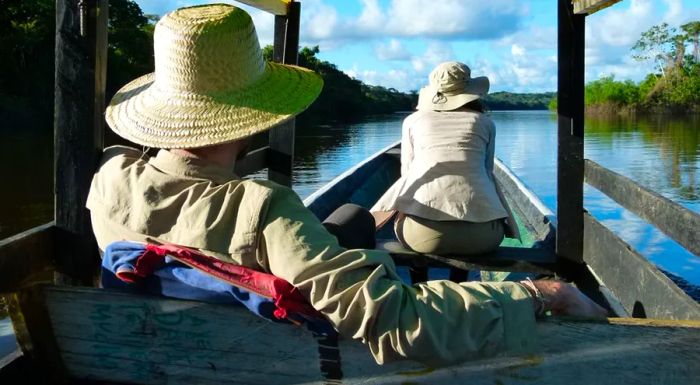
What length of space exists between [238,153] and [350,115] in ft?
236

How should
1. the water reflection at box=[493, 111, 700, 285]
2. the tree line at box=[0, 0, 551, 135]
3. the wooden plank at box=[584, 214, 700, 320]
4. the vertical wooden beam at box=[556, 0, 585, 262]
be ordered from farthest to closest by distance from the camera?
the tree line at box=[0, 0, 551, 135]
the water reflection at box=[493, 111, 700, 285]
the vertical wooden beam at box=[556, 0, 585, 262]
the wooden plank at box=[584, 214, 700, 320]

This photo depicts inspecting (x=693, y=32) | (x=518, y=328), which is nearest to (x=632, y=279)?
(x=518, y=328)

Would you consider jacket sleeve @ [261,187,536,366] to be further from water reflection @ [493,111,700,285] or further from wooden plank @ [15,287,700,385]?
water reflection @ [493,111,700,285]

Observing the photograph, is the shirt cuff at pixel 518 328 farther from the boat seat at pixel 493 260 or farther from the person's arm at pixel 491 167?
the person's arm at pixel 491 167

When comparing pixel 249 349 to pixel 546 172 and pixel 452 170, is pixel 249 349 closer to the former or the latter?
pixel 452 170

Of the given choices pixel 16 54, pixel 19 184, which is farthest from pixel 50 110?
pixel 19 184

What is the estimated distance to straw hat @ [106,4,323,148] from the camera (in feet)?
5.96

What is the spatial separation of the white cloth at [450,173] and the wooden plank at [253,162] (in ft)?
2.19

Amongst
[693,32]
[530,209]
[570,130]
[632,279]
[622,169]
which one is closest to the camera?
[632,279]

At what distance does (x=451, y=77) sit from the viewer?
3.48 meters

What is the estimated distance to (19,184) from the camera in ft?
49.1

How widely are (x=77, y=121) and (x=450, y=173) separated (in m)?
1.71

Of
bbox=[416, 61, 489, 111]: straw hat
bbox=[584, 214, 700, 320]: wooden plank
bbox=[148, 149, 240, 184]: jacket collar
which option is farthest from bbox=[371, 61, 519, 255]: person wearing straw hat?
bbox=[148, 149, 240, 184]: jacket collar

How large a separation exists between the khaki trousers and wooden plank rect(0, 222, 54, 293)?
1633mm
